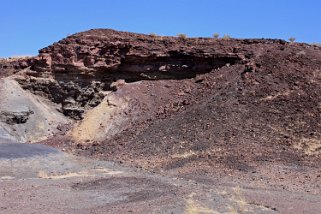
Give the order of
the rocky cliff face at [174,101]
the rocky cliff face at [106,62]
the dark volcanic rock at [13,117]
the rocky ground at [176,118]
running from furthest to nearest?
the rocky cliff face at [106,62]
the dark volcanic rock at [13,117]
the rocky cliff face at [174,101]
the rocky ground at [176,118]

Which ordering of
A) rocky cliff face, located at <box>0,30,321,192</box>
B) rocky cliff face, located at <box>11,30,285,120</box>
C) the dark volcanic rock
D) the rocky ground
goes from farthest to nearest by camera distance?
rocky cliff face, located at <box>11,30,285,120</box> < the dark volcanic rock < rocky cliff face, located at <box>0,30,321,192</box> < the rocky ground

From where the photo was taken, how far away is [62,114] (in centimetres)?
3241

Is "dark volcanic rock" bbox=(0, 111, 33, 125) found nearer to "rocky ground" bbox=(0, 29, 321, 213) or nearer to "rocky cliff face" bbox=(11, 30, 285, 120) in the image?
"rocky ground" bbox=(0, 29, 321, 213)

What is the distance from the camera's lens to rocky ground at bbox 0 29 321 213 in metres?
13.7

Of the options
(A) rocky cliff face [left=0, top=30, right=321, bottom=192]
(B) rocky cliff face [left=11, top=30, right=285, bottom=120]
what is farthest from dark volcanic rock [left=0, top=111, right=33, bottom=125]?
(B) rocky cliff face [left=11, top=30, right=285, bottom=120]

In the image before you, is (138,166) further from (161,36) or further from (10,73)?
(10,73)

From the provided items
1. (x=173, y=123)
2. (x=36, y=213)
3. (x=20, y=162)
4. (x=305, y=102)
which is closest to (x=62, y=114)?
(x=173, y=123)

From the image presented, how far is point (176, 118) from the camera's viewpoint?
24.9 meters

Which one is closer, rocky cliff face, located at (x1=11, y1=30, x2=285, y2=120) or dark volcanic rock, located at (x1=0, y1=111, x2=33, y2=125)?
dark volcanic rock, located at (x1=0, y1=111, x2=33, y2=125)

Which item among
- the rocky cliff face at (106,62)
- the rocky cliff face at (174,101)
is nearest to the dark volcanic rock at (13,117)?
the rocky cliff face at (174,101)

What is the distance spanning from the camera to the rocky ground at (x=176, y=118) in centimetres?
1369

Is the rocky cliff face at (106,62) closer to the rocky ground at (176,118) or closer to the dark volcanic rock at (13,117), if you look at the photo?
the rocky ground at (176,118)

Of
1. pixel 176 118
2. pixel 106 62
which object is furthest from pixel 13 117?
pixel 176 118

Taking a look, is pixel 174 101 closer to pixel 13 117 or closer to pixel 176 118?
pixel 176 118
